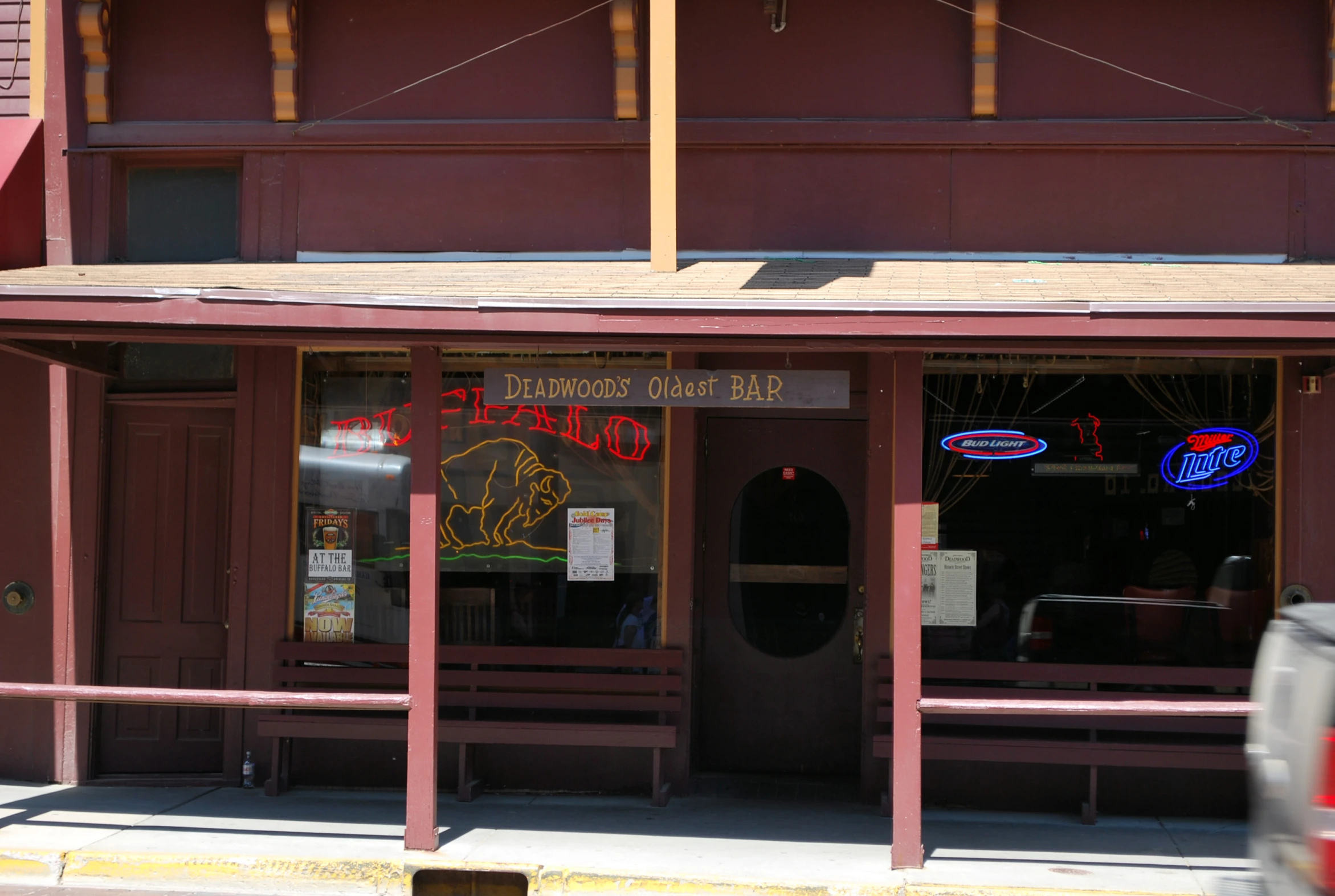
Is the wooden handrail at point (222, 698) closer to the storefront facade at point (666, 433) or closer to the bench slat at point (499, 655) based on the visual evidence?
the storefront facade at point (666, 433)

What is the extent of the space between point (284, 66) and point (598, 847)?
556 cm

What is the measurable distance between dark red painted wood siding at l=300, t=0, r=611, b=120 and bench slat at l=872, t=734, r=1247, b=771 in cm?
464

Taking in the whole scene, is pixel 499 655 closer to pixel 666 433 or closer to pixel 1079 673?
pixel 666 433

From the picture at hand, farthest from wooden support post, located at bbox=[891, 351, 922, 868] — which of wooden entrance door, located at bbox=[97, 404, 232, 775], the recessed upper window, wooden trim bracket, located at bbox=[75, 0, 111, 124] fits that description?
wooden trim bracket, located at bbox=[75, 0, 111, 124]

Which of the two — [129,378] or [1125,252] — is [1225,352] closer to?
[1125,252]

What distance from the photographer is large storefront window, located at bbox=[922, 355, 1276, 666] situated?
24.4 ft

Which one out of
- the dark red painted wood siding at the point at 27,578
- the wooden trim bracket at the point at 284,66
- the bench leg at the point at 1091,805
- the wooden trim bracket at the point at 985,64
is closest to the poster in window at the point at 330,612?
the dark red painted wood siding at the point at 27,578

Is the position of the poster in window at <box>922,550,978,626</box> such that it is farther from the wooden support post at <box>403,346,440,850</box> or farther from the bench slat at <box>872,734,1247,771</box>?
the wooden support post at <box>403,346,440,850</box>

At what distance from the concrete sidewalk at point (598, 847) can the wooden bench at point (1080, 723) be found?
411 millimetres

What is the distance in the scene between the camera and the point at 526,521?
7914 mm

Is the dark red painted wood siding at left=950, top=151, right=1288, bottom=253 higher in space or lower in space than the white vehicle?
higher

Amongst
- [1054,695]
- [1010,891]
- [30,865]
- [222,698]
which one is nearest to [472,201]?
[222,698]

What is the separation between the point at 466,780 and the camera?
756 cm

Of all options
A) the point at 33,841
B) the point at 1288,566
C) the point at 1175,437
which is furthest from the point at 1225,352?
the point at 33,841
